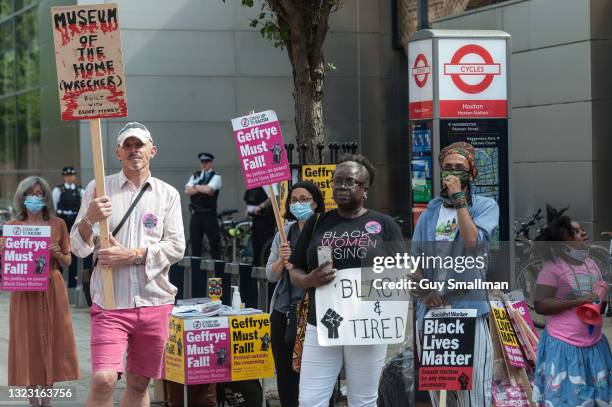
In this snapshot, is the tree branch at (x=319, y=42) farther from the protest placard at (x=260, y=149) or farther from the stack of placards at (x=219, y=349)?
the stack of placards at (x=219, y=349)

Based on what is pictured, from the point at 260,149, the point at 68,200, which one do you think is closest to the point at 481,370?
the point at 260,149

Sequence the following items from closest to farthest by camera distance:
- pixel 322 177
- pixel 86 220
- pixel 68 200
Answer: pixel 86 220, pixel 322 177, pixel 68 200

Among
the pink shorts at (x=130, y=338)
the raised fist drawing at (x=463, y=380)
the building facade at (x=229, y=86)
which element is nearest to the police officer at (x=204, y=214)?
the building facade at (x=229, y=86)

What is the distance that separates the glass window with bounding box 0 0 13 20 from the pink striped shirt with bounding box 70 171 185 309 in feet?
72.6

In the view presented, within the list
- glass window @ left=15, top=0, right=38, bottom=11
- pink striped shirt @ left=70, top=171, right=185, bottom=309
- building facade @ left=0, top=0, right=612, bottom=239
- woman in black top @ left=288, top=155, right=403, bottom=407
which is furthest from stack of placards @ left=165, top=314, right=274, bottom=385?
glass window @ left=15, top=0, right=38, bottom=11

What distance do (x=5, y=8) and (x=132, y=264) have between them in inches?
912

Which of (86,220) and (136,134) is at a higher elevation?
(136,134)

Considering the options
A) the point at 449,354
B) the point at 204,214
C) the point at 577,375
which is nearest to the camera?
the point at 577,375

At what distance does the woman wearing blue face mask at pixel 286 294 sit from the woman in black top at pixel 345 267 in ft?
3.35

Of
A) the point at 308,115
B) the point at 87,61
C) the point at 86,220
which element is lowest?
the point at 86,220

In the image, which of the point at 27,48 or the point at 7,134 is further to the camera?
the point at 7,134

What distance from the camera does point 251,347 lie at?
8.55 meters

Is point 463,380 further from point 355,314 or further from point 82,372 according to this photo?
point 82,372

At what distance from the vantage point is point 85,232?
6910mm
